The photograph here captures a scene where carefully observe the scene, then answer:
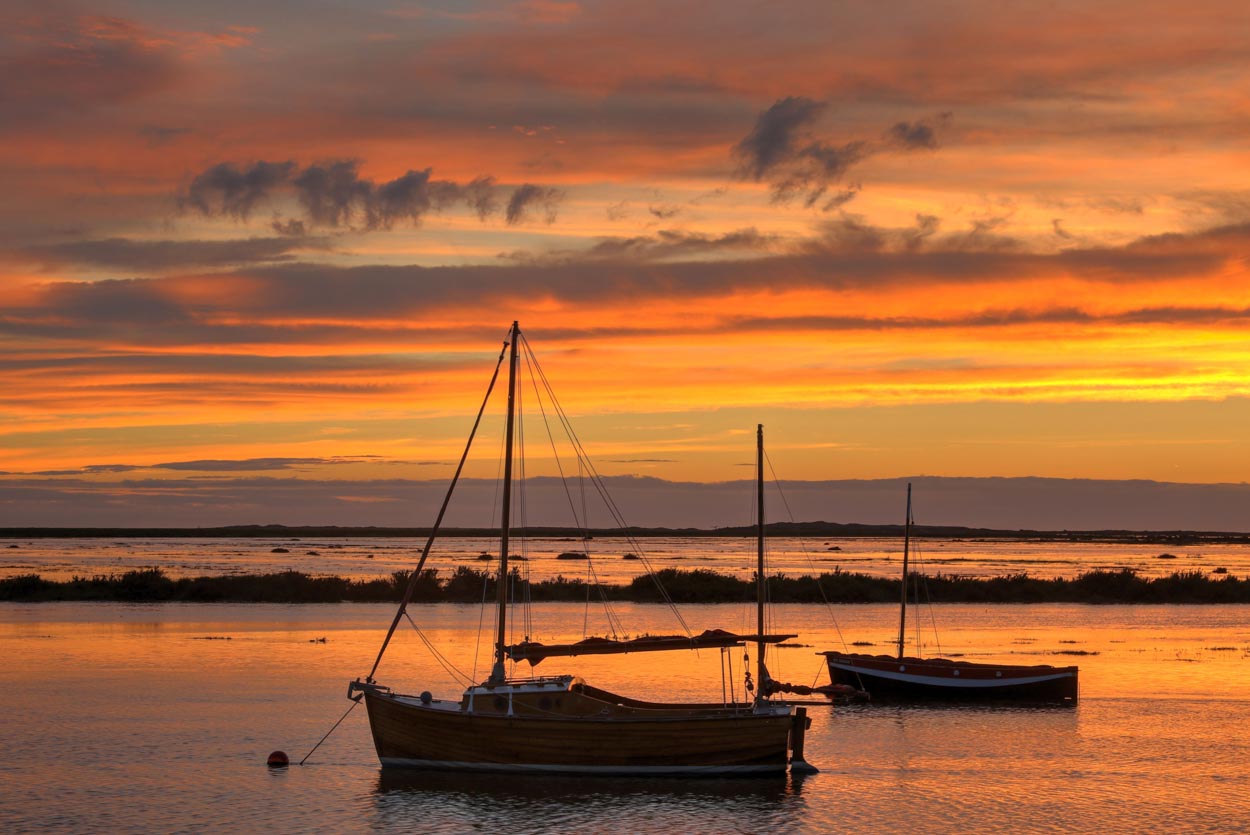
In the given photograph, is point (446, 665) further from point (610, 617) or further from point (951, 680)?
point (610, 617)

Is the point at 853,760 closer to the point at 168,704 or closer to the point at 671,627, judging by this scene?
the point at 168,704

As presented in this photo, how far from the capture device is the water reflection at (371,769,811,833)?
95.1ft

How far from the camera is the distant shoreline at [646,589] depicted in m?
88.8

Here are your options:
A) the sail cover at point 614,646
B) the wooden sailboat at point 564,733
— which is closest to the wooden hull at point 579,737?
the wooden sailboat at point 564,733

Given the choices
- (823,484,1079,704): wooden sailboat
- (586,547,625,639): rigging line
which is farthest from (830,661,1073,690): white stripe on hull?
(586,547,625,639): rigging line

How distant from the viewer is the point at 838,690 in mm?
47062

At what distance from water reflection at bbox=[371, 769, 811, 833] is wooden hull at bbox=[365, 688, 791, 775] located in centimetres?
37

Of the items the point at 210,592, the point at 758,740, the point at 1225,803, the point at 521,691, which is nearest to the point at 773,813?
the point at 758,740

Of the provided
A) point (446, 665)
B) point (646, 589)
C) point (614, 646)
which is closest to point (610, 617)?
point (646, 589)

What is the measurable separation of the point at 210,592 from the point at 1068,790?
69192 millimetres

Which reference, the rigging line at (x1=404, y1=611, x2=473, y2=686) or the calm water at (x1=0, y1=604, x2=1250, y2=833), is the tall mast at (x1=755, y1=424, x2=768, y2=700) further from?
the rigging line at (x1=404, y1=611, x2=473, y2=686)

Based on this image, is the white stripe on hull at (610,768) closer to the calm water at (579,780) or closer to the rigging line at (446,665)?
the calm water at (579,780)

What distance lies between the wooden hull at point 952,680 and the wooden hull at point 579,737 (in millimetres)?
15295

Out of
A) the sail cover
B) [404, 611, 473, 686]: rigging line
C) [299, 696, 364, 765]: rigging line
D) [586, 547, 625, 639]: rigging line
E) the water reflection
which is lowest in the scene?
the water reflection
